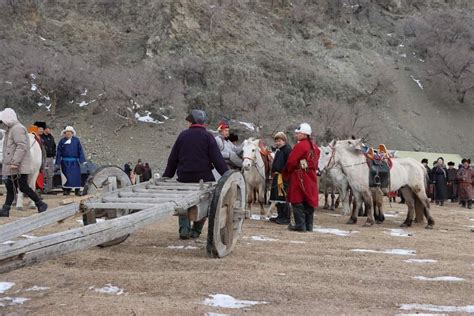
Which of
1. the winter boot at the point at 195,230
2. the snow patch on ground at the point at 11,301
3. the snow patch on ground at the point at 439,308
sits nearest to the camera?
the snow patch on ground at the point at 11,301

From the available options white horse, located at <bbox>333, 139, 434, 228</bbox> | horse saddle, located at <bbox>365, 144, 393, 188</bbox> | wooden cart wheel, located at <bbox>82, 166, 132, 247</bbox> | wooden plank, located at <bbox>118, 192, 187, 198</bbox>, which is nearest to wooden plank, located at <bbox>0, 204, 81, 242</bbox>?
wooden plank, located at <bbox>118, 192, 187, 198</bbox>

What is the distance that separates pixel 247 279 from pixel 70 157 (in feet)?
34.0

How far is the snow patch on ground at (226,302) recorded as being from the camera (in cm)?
495

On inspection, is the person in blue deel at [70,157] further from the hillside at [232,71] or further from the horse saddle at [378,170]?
the hillside at [232,71]

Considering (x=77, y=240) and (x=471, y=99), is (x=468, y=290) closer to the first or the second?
(x=77, y=240)

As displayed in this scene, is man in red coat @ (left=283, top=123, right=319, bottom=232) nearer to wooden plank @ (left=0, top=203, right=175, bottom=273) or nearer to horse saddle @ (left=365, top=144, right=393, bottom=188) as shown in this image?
horse saddle @ (left=365, top=144, right=393, bottom=188)

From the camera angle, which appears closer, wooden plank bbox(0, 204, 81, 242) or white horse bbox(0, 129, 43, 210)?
wooden plank bbox(0, 204, 81, 242)

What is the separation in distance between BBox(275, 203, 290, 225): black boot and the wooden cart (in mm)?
4379

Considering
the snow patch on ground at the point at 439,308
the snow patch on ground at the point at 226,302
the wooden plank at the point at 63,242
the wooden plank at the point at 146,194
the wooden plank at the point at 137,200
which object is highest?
the wooden plank at the point at 146,194

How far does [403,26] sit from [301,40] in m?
15.9

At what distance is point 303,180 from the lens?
33.1 ft

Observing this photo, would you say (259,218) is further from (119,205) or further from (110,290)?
(110,290)

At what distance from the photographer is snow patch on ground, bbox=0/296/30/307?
16.0 feet

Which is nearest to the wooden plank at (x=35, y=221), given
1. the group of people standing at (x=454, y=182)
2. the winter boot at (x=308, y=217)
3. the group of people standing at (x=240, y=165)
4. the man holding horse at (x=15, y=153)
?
the group of people standing at (x=240, y=165)
